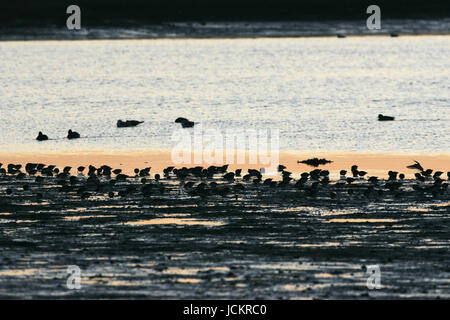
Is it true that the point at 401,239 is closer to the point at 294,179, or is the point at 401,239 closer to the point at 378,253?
the point at 378,253

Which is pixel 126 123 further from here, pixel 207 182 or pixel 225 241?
pixel 225 241

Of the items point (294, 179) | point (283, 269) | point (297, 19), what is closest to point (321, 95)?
point (294, 179)

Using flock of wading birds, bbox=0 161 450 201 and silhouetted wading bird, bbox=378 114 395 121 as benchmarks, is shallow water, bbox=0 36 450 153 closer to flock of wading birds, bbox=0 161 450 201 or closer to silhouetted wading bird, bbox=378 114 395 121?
silhouetted wading bird, bbox=378 114 395 121

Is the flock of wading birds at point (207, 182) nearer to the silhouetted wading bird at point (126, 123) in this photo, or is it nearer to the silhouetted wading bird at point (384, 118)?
the silhouetted wading bird at point (126, 123)

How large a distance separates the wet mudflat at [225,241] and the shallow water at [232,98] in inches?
569

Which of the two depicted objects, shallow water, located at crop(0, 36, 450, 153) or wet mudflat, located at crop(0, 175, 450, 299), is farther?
shallow water, located at crop(0, 36, 450, 153)

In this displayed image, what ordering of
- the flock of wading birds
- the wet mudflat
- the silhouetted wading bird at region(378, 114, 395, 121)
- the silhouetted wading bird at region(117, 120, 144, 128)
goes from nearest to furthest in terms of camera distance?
the wet mudflat, the flock of wading birds, the silhouetted wading bird at region(117, 120, 144, 128), the silhouetted wading bird at region(378, 114, 395, 121)

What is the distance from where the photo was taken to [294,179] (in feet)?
103

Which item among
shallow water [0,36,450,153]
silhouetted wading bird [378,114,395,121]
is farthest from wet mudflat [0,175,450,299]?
silhouetted wading bird [378,114,395,121]

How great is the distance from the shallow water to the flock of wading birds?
1048 centimetres

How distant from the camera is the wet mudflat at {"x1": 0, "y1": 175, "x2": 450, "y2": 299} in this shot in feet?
62.2

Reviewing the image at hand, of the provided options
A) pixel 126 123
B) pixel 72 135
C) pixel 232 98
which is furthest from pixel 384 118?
pixel 232 98

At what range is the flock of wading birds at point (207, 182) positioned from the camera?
93.4ft

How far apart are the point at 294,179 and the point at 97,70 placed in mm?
92112
